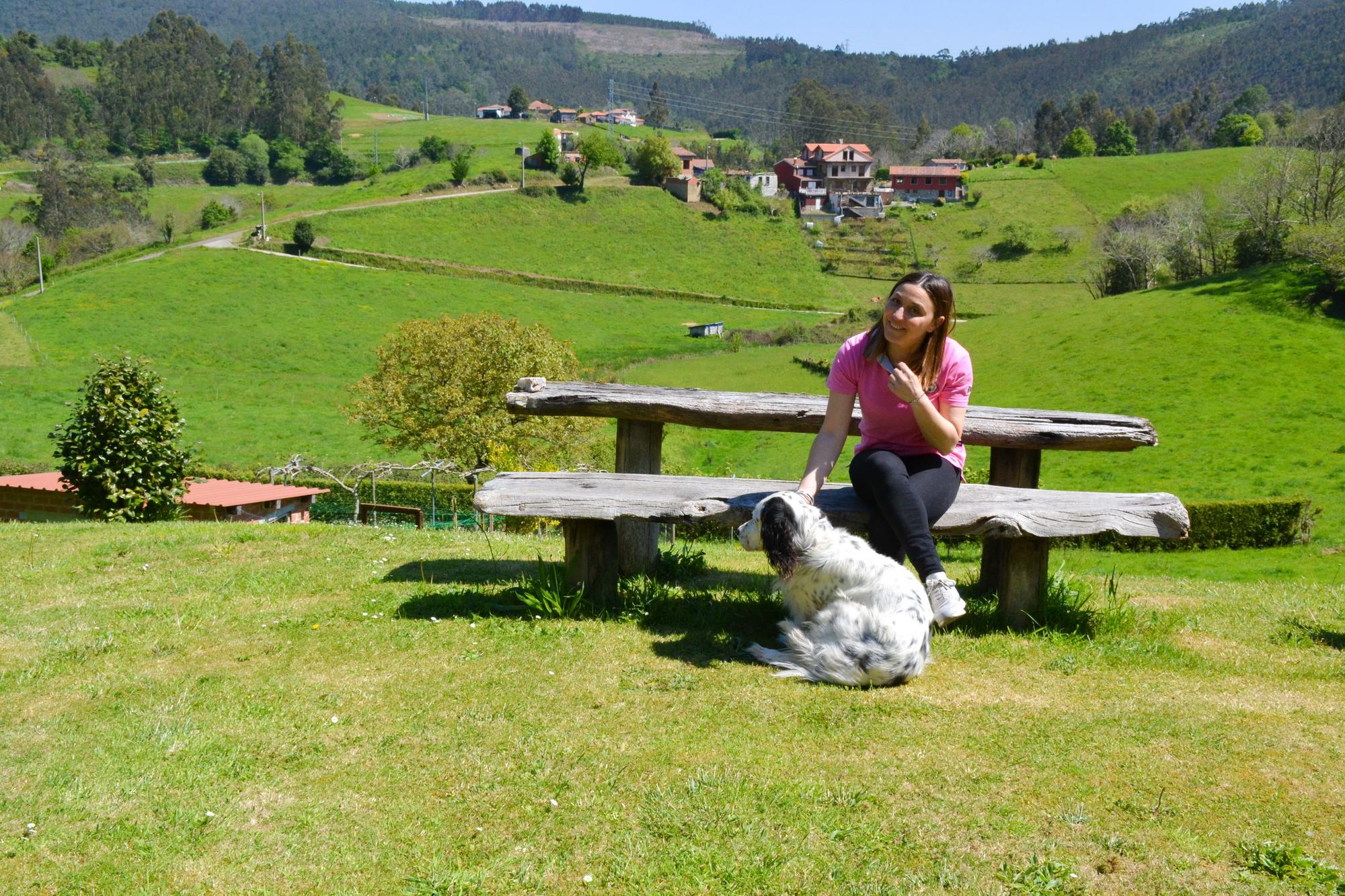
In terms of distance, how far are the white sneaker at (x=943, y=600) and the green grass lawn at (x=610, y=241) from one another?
7632 cm

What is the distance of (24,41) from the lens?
555 ft

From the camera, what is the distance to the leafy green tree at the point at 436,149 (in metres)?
135

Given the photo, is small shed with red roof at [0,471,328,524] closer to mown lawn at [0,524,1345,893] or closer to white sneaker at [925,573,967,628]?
mown lawn at [0,524,1345,893]

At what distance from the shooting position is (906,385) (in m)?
5.72

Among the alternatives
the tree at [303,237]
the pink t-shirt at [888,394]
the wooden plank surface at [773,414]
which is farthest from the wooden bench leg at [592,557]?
the tree at [303,237]

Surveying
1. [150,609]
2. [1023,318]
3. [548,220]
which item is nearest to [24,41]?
[548,220]

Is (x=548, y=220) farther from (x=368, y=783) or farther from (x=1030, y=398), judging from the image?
(x=368, y=783)

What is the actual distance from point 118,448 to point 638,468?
975 centimetres

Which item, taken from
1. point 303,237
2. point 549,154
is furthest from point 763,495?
point 549,154

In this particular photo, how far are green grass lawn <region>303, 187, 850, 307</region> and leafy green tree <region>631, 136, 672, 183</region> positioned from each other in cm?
624

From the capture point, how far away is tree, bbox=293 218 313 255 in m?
77.4

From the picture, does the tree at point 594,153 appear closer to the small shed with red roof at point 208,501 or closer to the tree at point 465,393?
the tree at point 465,393

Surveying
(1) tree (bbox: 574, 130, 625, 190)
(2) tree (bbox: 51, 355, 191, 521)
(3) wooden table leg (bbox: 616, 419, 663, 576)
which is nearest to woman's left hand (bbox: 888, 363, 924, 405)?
(3) wooden table leg (bbox: 616, 419, 663, 576)

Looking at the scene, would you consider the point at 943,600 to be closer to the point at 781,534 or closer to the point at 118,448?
the point at 781,534
